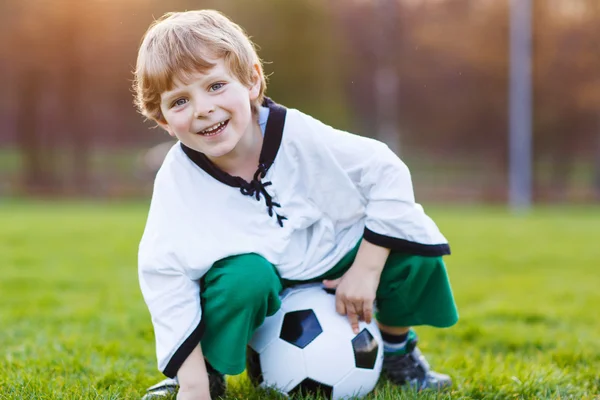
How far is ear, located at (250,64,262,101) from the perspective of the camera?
217 centimetres

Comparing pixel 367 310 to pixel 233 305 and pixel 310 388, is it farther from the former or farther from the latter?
pixel 233 305

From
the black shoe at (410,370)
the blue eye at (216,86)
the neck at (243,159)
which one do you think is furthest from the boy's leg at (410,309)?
the blue eye at (216,86)

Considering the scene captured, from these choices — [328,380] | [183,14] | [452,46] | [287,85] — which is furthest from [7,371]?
[452,46]

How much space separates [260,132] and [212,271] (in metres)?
0.47

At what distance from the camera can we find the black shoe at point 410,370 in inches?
91.7

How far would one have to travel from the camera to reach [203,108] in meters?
1.99

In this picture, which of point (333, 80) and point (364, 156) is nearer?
point (364, 156)

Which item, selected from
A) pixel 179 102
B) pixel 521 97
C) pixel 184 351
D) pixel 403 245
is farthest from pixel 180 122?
pixel 521 97

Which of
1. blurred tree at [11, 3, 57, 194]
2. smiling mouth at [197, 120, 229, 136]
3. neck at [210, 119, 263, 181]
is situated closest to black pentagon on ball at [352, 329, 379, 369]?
neck at [210, 119, 263, 181]

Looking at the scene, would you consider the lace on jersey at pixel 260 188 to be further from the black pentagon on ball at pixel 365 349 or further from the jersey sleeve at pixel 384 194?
the black pentagon on ball at pixel 365 349

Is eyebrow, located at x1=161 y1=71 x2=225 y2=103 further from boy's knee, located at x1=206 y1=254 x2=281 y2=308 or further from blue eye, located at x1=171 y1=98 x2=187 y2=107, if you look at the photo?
boy's knee, located at x1=206 y1=254 x2=281 y2=308

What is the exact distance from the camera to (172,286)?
1978 mm

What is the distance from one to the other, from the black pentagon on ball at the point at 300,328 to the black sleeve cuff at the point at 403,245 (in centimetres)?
29

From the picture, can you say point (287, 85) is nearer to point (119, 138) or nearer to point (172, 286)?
point (119, 138)
